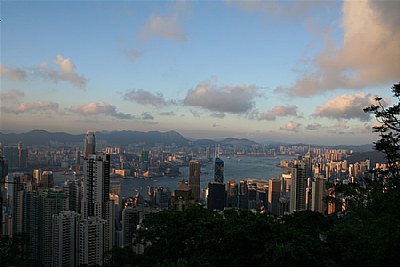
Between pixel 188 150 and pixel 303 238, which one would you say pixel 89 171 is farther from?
pixel 188 150

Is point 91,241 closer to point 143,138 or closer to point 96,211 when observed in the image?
point 96,211

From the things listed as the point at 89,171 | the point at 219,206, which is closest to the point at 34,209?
the point at 89,171

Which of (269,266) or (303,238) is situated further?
(303,238)

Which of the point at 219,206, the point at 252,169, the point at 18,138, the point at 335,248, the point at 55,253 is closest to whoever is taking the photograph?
the point at 335,248

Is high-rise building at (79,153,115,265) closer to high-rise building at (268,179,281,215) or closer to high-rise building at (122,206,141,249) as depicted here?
high-rise building at (122,206,141,249)

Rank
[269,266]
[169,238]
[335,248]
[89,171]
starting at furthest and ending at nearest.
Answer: [89,171] → [169,238] → [335,248] → [269,266]

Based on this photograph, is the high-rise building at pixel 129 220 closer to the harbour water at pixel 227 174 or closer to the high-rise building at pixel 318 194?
the high-rise building at pixel 318 194

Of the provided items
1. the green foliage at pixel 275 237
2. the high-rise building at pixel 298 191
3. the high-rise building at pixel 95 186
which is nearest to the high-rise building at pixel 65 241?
the high-rise building at pixel 95 186

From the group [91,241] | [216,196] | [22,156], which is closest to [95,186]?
[91,241]
